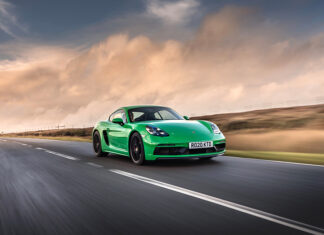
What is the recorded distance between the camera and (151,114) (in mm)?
9414

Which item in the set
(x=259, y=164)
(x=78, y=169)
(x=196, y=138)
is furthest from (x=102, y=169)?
(x=259, y=164)

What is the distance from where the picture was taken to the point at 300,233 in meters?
3.02

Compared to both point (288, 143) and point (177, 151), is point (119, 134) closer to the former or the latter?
point (177, 151)

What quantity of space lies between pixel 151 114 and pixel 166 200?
5.07m

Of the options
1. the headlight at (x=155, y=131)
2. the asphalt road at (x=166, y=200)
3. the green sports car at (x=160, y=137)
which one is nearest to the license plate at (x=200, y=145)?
the green sports car at (x=160, y=137)

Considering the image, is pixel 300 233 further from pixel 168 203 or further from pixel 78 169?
pixel 78 169

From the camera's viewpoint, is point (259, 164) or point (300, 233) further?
point (259, 164)

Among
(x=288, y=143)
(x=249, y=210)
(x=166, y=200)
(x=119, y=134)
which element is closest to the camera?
(x=249, y=210)

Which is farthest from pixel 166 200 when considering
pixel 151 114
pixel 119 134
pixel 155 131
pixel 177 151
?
pixel 151 114

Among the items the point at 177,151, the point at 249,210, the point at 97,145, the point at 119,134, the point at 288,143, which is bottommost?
the point at 249,210

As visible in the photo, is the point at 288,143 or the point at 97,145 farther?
the point at 288,143

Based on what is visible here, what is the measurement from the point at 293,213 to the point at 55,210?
2400mm

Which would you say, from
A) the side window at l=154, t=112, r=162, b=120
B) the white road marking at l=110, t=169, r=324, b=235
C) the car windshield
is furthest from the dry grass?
the white road marking at l=110, t=169, r=324, b=235

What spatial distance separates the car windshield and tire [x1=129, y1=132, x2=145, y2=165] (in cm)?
86
